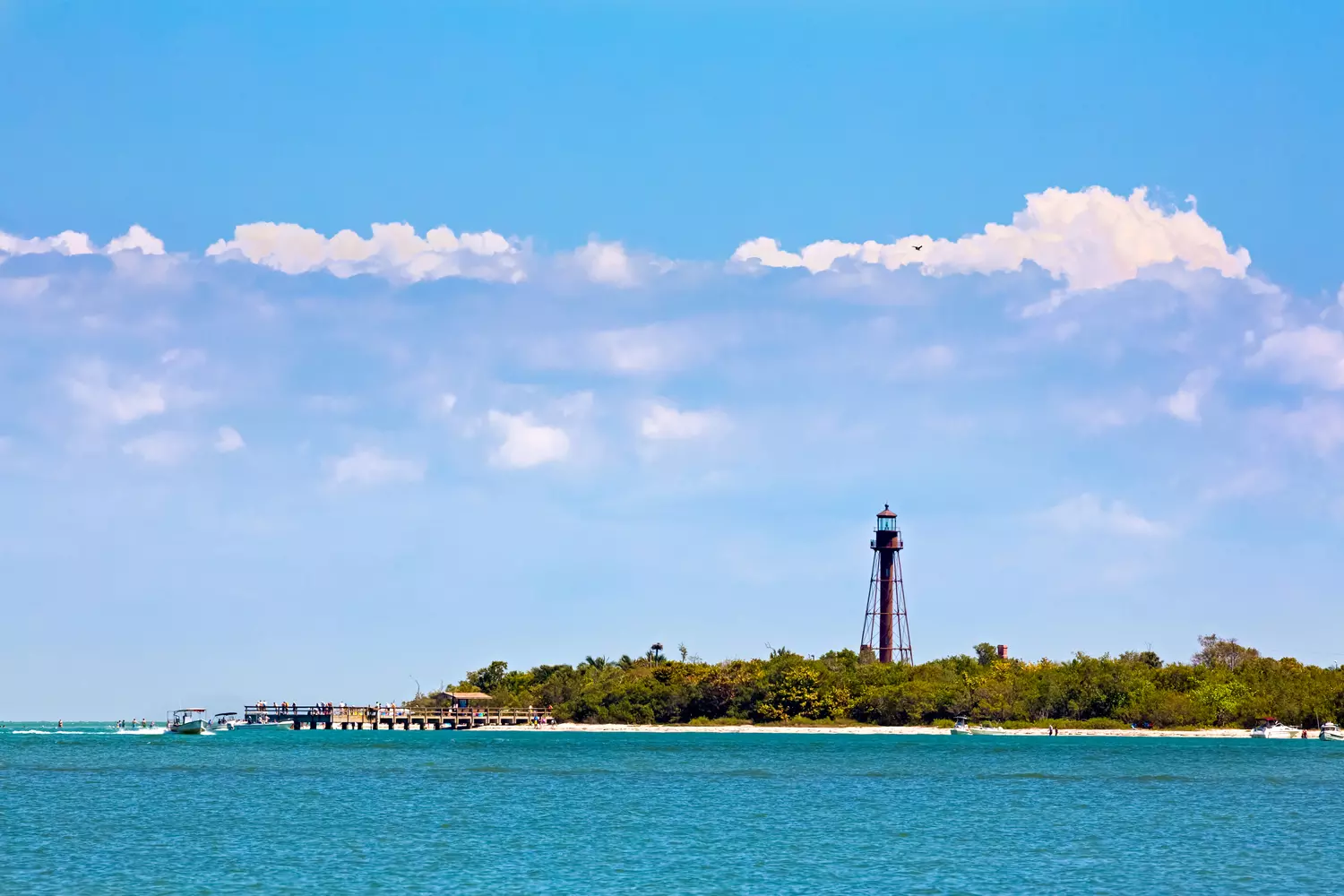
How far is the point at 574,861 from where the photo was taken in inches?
2078

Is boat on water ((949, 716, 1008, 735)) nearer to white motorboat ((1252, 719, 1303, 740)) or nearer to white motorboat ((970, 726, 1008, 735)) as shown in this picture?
white motorboat ((970, 726, 1008, 735))

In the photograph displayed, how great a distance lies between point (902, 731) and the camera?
173625 mm

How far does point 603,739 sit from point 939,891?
12585 centimetres

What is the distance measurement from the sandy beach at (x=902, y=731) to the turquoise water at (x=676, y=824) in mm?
40409

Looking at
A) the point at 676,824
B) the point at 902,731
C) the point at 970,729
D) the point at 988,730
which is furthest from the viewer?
the point at 902,731


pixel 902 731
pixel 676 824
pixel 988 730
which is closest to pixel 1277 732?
pixel 988 730

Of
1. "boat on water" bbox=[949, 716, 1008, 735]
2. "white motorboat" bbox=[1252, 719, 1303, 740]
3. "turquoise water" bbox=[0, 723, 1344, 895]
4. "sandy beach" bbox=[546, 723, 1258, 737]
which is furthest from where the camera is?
"boat on water" bbox=[949, 716, 1008, 735]

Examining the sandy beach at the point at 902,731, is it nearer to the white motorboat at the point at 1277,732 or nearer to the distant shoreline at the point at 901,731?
the distant shoreline at the point at 901,731

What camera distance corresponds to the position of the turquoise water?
158ft

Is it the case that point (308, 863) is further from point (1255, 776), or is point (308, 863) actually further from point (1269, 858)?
point (1255, 776)

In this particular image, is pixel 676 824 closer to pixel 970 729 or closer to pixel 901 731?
pixel 970 729

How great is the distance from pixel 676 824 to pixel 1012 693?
120m

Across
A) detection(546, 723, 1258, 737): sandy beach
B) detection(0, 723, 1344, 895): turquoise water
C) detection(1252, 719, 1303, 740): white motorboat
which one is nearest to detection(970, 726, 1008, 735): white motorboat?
detection(546, 723, 1258, 737): sandy beach

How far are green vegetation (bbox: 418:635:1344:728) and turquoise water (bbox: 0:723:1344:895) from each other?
45.9 m
